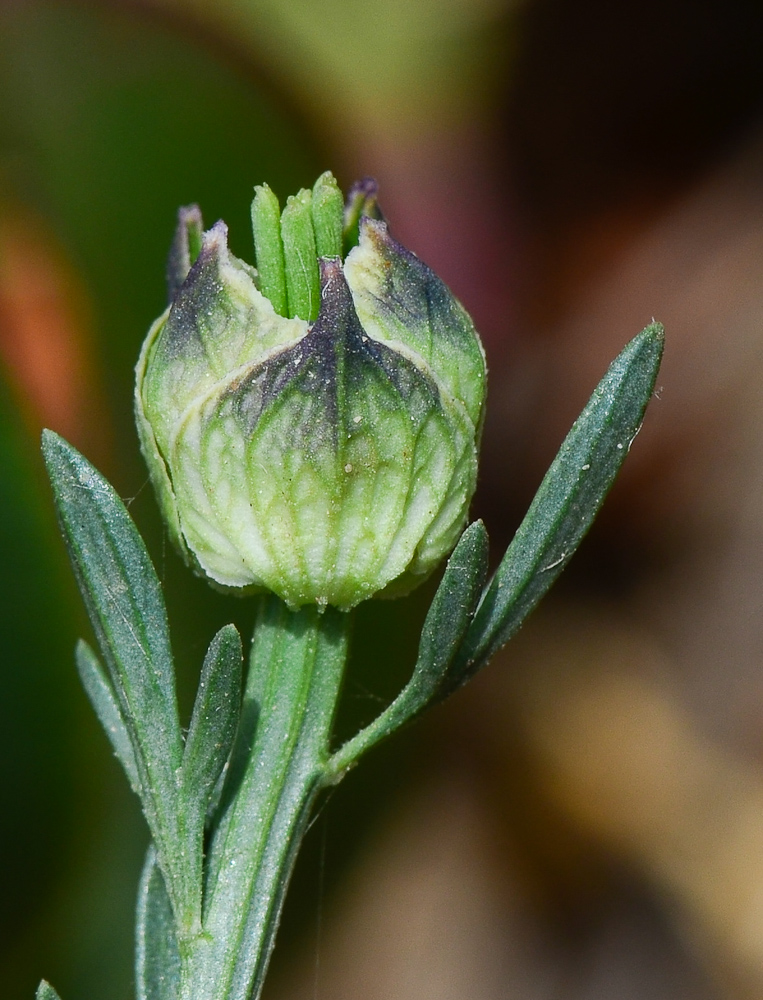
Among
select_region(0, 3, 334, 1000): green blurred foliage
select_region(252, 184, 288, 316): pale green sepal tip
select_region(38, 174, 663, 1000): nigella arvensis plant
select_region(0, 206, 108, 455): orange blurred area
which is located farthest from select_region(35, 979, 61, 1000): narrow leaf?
select_region(0, 206, 108, 455): orange blurred area

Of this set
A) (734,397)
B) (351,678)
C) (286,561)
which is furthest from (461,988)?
(286,561)

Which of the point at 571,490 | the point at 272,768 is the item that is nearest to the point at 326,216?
the point at 571,490

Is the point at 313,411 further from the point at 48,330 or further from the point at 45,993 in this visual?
the point at 48,330

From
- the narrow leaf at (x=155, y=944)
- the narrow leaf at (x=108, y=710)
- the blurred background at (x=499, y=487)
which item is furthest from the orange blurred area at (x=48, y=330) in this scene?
the narrow leaf at (x=155, y=944)

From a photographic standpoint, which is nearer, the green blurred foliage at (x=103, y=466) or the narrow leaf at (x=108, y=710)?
the narrow leaf at (x=108, y=710)

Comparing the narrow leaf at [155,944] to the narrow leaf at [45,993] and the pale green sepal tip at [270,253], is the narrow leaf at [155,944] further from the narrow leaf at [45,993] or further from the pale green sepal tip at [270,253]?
the pale green sepal tip at [270,253]

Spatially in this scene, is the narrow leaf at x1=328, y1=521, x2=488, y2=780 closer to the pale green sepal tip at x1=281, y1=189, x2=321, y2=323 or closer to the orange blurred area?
the pale green sepal tip at x1=281, y1=189, x2=321, y2=323
